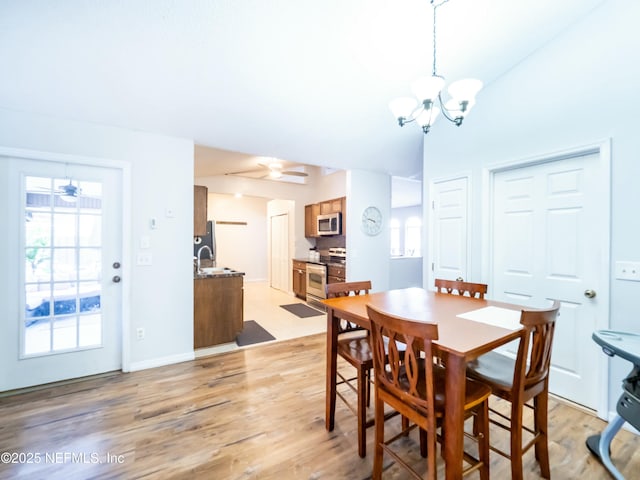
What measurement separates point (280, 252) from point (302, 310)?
2.33 m

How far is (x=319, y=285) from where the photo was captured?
17.6ft

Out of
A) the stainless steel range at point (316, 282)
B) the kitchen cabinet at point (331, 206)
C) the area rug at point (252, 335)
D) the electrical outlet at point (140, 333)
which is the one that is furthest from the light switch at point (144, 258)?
the kitchen cabinet at point (331, 206)

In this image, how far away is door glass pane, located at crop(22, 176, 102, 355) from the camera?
93.4 inches

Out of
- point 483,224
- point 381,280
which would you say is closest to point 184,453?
point 483,224

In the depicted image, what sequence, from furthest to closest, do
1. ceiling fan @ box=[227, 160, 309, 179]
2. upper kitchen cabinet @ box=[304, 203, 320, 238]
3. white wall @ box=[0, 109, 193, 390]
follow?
upper kitchen cabinet @ box=[304, 203, 320, 238] < ceiling fan @ box=[227, 160, 309, 179] < white wall @ box=[0, 109, 193, 390]

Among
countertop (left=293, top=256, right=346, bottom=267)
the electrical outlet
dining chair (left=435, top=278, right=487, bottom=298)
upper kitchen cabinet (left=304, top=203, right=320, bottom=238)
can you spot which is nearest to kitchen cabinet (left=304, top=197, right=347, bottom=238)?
upper kitchen cabinet (left=304, top=203, right=320, bottom=238)

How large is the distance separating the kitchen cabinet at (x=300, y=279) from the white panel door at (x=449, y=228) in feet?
10.1

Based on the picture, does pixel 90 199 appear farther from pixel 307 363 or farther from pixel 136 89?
pixel 307 363

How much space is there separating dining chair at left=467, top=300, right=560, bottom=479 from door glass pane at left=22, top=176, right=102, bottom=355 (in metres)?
3.22

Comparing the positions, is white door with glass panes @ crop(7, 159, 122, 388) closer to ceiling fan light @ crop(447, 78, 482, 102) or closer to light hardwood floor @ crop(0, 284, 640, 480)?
light hardwood floor @ crop(0, 284, 640, 480)

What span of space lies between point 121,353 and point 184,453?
153cm

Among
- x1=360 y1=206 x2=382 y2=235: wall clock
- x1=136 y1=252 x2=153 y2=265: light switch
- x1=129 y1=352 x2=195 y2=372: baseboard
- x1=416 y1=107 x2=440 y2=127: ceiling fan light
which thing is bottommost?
x1=129 y1=352 x2=195 y2=372: baseboard

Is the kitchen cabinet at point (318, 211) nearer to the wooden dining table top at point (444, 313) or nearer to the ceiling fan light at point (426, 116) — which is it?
the wooden dining table top at point (444, 313)

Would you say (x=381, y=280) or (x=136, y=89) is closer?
(x=136, y=89)
